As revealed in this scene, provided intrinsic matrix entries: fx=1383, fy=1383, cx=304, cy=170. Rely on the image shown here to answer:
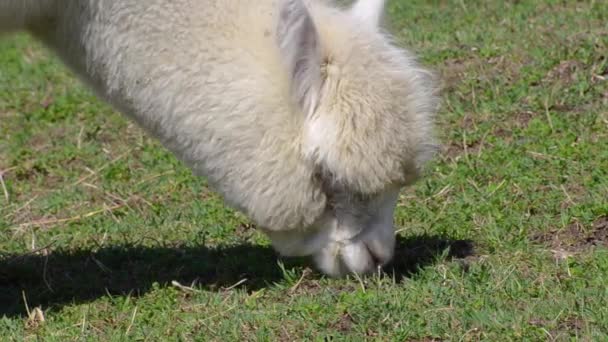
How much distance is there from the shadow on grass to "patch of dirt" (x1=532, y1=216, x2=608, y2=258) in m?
0.33

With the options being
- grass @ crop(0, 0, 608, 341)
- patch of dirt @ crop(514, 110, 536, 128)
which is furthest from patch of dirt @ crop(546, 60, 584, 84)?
patch of dirt @ crop(514, 110, 536, 128)

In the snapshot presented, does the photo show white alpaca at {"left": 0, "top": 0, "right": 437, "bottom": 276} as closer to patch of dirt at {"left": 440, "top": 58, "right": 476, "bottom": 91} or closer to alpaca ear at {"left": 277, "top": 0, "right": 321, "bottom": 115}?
alpaca ear at {"left": 277, "top": 0, "right": 321, "bottom": 115}

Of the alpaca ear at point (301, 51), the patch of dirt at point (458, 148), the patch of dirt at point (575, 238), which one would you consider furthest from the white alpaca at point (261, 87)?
the patch of dirt at point (458, 148)

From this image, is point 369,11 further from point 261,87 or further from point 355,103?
point 261,87

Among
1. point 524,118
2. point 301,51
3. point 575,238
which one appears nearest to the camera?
point 301,51

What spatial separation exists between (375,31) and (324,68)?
Answer: 0.32 metres

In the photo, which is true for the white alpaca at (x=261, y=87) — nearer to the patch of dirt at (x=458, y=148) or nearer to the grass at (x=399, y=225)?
the grass at (x=399, y=225)

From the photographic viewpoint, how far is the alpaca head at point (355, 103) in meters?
4.62

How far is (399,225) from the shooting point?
6.04 meters

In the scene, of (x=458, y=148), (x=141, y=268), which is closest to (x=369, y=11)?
(x=141, y=268)

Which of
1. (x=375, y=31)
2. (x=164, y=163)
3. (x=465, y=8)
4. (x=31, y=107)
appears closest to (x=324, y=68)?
(x=375, y=31)

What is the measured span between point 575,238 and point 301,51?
1.62 meters

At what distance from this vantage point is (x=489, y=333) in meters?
4.37

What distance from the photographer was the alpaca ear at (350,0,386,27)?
16.2ft
